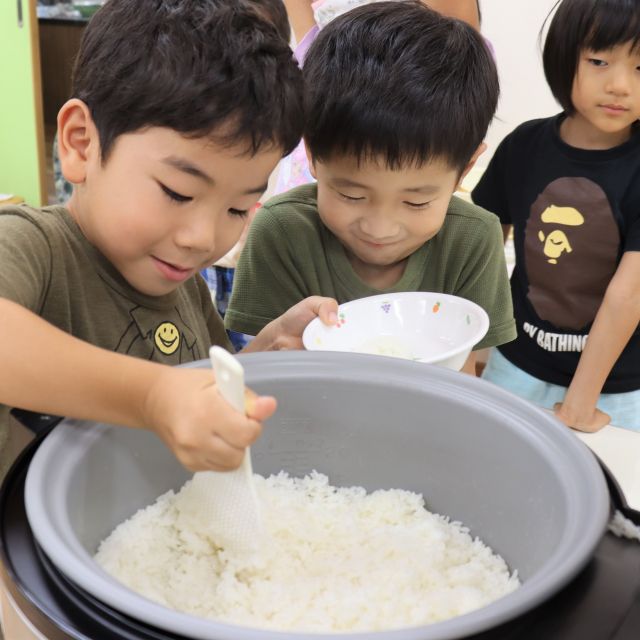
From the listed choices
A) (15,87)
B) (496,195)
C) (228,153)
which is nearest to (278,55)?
(228,153)

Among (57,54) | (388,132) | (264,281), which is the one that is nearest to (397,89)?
(388,132)

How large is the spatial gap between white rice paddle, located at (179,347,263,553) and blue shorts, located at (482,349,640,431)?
118cm

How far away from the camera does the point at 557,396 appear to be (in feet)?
6.08

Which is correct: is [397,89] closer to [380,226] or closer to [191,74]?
[380,226]

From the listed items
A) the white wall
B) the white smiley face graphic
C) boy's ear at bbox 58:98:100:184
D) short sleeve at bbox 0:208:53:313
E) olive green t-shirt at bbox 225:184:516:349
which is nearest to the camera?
short sleeve at bbox 0:208:53:313

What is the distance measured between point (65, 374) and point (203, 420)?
0.15 metres

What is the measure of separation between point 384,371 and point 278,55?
1.29ft

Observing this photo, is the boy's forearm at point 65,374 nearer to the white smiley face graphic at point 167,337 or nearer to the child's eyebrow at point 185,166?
the child's eyebrow at point 185,166

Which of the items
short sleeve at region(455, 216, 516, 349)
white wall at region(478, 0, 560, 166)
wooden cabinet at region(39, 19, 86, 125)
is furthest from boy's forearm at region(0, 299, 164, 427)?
wooden cabinet at region(39, 19, 86, 125)

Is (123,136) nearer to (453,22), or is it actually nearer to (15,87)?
(453,22)

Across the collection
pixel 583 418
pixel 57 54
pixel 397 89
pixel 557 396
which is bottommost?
pixel 57 54

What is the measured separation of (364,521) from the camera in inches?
34.4

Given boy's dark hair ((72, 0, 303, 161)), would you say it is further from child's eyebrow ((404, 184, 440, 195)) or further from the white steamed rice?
the white steamed rice

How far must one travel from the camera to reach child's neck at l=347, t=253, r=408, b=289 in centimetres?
135
